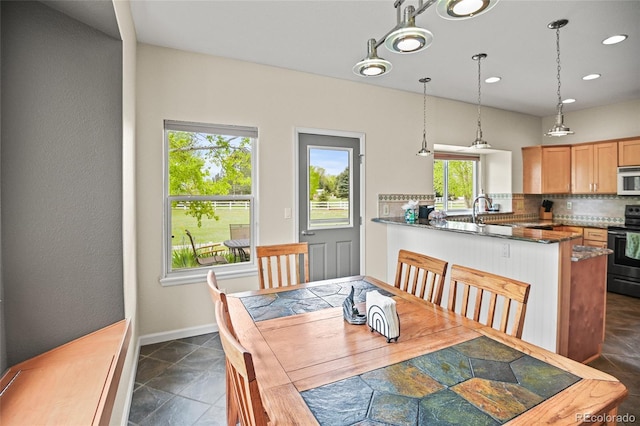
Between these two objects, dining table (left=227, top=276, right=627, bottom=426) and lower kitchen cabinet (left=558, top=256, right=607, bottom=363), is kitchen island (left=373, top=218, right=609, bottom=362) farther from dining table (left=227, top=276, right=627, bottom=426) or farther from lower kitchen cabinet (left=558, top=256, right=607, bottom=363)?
dining table (left=227, top=276, right=627, bottom=426)

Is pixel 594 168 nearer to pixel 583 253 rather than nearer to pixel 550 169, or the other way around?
pixel 550 169

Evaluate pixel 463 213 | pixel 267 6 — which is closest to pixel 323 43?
pixel 267 6

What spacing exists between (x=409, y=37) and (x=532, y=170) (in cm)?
502

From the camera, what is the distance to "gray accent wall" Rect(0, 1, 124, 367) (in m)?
1.36

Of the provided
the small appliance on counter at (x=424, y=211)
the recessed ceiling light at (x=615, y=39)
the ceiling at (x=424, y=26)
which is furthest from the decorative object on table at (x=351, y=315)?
the recessed ceiling light at (x=615, y=39)

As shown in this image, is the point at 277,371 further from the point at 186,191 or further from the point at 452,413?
the point at 186,191

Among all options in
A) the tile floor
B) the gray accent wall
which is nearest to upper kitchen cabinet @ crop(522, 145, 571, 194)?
the tile floor

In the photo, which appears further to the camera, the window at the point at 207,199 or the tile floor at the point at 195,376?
the window at the point at 207,199

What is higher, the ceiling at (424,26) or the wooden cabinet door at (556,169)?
the ceiling at (424,26)

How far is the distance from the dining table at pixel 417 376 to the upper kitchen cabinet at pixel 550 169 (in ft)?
16.0

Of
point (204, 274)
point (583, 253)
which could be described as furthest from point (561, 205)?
point (204, 274)

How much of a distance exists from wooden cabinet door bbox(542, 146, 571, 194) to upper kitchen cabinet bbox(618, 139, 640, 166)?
2.14 ft

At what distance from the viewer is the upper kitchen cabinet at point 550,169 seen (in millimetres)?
5164

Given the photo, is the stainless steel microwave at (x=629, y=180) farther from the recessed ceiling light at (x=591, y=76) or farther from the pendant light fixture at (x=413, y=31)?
the pendant light fixture at (x=413, y=31)
